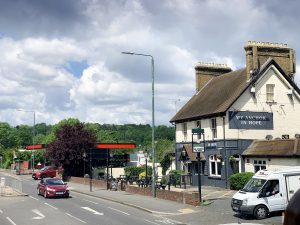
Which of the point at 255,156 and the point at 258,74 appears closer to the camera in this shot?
the point at 255,156

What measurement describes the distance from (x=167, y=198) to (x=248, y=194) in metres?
8.70

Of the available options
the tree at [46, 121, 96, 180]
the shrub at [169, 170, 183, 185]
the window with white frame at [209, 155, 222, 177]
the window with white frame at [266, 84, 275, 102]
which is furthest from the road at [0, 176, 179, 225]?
the tree at [46, 121, 96, 180]

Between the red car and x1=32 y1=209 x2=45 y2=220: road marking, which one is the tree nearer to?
the red car

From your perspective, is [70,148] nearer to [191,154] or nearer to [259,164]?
[191,154]

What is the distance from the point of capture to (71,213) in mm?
22328

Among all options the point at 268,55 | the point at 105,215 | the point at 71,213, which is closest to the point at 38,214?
the point at 71,213

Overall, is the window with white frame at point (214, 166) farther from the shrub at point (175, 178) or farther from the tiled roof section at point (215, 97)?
the tiled roof section at point (215, 97)

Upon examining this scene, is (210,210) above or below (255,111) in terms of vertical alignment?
below

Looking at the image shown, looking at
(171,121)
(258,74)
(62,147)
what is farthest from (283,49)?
(62,147)

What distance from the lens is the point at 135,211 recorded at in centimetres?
2350

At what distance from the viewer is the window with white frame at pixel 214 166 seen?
37.3 m

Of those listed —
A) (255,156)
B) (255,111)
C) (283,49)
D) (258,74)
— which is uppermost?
(283,49)

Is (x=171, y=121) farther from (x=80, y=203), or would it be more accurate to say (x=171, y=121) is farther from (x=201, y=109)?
(x=80, y=203)

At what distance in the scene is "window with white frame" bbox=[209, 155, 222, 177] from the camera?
3728 centimetres
